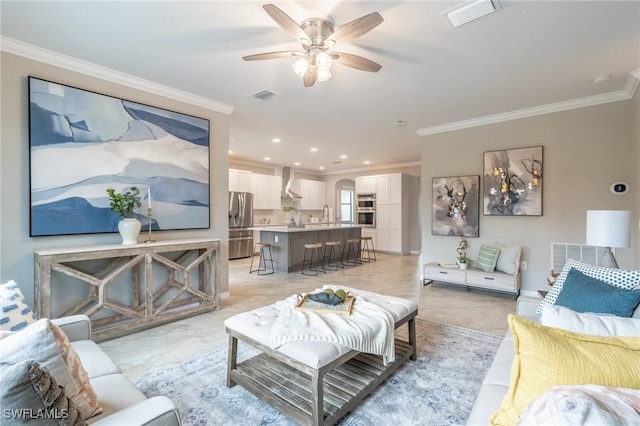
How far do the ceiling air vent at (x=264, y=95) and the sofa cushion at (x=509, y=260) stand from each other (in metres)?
4.00

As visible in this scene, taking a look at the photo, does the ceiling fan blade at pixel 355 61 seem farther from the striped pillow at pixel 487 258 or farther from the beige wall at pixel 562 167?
the striped pillow at pixel 487 258

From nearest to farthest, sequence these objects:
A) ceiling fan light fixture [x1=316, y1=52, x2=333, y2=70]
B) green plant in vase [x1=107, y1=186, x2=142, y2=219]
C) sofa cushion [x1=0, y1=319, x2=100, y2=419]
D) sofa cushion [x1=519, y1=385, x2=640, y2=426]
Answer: sofa cushion [x1=519, y1=385, x2=640, y2=426] → sofa cushion [x1=0, y1=319, x2=100, y2=419] → ceiling fan light fixture [x1=316, y1=52, x2=333, y2=70] → green plant in vase [x1=107, y1=186, x2=142, y2=219]

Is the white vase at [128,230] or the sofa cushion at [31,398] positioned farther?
the white vase at [128,230]

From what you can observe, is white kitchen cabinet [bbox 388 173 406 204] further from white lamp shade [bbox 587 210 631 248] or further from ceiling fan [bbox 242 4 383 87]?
ceiling fan [bbox 242 4 383 87]

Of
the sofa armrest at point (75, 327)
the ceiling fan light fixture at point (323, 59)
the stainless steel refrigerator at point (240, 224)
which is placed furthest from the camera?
the stainless steel refrigerator at point (240, 224)

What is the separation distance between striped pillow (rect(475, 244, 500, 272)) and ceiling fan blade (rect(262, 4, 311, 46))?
13.1ft

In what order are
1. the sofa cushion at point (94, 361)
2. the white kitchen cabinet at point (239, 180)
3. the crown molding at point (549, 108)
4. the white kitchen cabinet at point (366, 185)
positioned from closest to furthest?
the sofa cushion at point (94, 361) → the crown molding at point (549, 108) → the white kitchen cabinet at point (239, 180) → the white kitchen cabinet at point (366, 185)

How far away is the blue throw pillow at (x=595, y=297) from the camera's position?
5.17 ft

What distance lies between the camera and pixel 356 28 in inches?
78.8

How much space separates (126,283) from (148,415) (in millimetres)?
2772

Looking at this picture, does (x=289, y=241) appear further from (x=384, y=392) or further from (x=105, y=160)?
(x=384, y=392)

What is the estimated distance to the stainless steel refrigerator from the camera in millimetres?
7559

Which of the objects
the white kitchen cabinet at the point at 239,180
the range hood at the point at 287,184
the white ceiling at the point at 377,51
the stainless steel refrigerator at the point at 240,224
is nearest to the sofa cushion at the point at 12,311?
the white ceiling at the point at 377,51

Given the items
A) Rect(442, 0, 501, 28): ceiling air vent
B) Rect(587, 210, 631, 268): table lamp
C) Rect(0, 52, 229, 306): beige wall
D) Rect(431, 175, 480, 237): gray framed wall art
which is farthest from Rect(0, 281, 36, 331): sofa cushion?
Rect(431, 175, 480, 237): gray framed wall art
